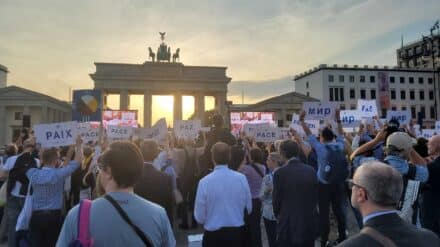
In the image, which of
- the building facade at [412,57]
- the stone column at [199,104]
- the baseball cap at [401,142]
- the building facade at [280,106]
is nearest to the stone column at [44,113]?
the stone column at [199,104]

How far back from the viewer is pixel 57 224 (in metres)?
5.26

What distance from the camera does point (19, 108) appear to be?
62594mm

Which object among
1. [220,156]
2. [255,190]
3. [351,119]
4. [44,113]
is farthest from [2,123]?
[220,156]

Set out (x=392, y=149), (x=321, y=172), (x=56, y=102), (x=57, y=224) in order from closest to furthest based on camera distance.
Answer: (x=392, y=149) < (x=57, y=224) < (x=321, y=172) < (x=56, y=102)

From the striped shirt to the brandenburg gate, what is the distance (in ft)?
169

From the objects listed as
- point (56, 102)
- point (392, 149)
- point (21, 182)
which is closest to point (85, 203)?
point (392, 149)

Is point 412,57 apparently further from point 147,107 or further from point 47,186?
point 47,186

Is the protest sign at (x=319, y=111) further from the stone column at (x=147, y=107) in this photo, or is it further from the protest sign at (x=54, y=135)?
the stone column at (x=147, y=107)

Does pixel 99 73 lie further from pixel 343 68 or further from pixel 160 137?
pixel 343 68

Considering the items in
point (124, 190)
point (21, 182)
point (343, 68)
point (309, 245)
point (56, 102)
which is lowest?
point (309, 245)

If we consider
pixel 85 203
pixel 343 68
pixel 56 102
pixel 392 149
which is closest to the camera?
pixel 85 203

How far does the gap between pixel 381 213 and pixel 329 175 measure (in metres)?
4.67

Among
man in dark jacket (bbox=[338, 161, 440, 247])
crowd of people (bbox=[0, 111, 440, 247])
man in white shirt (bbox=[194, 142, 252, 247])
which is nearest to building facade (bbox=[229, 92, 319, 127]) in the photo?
crowd of people (bbox=[0, 111, 440, 247])

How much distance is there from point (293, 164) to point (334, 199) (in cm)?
251
